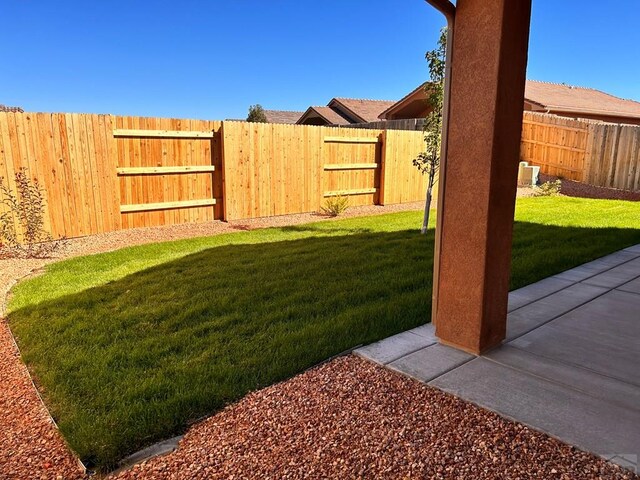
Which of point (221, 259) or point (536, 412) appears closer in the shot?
point (536, 412)

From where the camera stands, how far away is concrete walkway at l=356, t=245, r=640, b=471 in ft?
7.06

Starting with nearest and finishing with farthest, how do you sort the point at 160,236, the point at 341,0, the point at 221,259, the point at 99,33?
the point at 221,259 < the point at 160,236 < the point at 341,0 < the point at 99,33

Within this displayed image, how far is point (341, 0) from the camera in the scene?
13.7m

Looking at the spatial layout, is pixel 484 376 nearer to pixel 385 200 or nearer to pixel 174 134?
pixel 174 134

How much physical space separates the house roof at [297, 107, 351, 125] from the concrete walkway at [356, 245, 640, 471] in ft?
73.8

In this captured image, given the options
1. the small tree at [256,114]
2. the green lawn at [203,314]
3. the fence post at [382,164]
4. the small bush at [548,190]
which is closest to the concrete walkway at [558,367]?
the green lawn at [203,314]

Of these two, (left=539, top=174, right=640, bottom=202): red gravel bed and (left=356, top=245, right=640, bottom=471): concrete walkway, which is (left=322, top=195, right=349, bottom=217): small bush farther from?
(left=539, top=174, right=640, bottom=202): red gravel bed

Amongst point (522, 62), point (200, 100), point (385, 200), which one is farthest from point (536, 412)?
point (200, 100)

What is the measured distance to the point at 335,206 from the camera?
9969 mm

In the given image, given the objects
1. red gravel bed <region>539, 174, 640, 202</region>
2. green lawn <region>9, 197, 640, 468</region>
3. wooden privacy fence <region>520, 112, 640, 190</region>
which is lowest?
green lawn <region>9, 197, 640, 468</region>

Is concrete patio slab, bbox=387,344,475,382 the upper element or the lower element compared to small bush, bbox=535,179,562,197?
lower

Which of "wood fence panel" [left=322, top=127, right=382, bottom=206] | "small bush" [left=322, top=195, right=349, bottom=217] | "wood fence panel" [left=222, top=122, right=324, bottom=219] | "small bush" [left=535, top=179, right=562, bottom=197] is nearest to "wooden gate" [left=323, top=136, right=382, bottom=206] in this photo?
"wood fence panel" [left=322, top=127, right=382, bottom=206]

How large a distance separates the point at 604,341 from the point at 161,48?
2708 centimetres

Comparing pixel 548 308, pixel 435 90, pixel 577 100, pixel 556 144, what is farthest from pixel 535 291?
pixel 577 100
